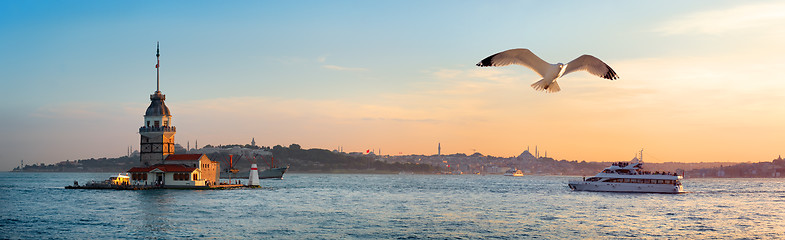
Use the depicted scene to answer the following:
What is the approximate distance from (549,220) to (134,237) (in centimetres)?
2710

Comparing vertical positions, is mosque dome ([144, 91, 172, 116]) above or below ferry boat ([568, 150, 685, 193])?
above

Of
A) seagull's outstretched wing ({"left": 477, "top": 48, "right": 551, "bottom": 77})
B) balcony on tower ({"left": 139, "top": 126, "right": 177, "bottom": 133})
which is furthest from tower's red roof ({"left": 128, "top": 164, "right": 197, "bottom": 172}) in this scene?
seagull's outstretched wing ({"left": 477, "top": 48, "right": 551, "bottom": 77})

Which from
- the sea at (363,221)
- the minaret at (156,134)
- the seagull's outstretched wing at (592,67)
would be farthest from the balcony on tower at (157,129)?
the seagull's outstretched wing at (592,67)

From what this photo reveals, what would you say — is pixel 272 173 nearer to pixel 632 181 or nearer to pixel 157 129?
pixel 157 129

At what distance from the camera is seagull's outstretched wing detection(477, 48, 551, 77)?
22062mm

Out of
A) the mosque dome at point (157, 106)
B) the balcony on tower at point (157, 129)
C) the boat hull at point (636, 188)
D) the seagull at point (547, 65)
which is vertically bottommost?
the boat hull at point (636, 188)

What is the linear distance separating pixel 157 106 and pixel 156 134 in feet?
11.9

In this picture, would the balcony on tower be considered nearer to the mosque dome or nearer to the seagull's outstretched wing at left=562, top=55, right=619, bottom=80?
the mosque dome

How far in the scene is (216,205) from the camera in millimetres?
59344

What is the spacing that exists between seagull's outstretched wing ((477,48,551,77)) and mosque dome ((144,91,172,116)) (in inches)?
2727

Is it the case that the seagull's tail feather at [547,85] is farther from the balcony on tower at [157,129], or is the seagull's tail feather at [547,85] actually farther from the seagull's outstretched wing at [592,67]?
the balcony on tower at [157,129]

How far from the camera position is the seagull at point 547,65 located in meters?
22.5

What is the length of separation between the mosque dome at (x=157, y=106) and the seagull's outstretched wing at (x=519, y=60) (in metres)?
69.3

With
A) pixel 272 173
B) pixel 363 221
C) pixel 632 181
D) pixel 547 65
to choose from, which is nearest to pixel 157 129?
pixel 363 221
